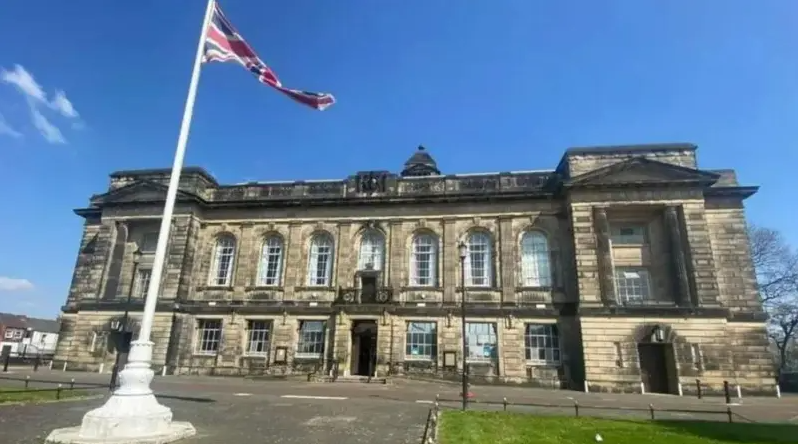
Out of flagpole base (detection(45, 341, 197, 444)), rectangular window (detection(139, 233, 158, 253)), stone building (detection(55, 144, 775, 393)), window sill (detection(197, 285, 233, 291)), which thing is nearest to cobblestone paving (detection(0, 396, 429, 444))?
flagpole base (detection(45, 341, 197, 444))

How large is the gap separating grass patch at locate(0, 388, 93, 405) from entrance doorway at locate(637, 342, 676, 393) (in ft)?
81.4

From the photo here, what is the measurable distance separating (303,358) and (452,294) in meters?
9.94

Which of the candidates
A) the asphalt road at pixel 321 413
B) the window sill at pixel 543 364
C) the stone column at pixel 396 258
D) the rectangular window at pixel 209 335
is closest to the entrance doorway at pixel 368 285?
the stone column at pixel 396 258

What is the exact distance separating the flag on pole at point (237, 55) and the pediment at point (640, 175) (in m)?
18.0

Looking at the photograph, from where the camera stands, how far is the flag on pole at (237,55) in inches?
438

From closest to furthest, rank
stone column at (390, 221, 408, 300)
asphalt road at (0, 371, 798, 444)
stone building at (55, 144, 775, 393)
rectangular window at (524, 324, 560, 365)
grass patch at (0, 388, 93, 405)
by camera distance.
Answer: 1. asphalt road at (0, 371, 798, 444)
2. grass patch at (0, 388, 93, 405)
3. stone building at (55, 144, 775, 393)
4. rectangular window at (524, 324, 560, 365)
5. stone column at (390, 221, 408, 300)

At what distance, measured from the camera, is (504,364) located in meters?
25.1

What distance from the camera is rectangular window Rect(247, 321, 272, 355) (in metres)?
28.0

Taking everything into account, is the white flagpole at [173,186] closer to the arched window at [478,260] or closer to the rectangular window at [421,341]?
the rectangular window at [421,341]

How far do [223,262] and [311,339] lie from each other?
8.57 m

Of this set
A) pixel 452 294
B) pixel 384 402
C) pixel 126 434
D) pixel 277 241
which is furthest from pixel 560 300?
pixel 126 434

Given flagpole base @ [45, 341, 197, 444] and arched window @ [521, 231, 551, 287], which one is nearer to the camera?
flagpole base @ [45, 341, 197, 444]

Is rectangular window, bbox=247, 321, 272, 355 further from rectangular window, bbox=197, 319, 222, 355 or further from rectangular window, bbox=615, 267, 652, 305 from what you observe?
rectangular window, bbox=615, 267, 652, 305

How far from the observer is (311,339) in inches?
1088
